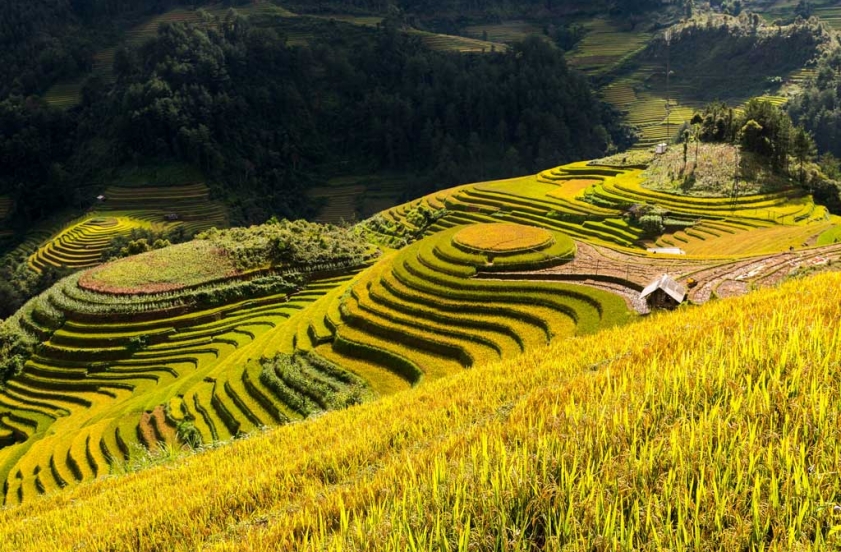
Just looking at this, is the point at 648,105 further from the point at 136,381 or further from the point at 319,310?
the point at 136,381

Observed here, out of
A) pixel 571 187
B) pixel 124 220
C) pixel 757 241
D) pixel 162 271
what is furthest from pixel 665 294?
pixel 124 220

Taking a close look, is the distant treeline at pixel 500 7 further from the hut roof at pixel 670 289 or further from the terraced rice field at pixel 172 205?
the hut roof at pixel 670 289

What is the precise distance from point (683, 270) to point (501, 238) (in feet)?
34.4

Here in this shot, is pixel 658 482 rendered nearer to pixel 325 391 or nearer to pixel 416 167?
pixel 325 391

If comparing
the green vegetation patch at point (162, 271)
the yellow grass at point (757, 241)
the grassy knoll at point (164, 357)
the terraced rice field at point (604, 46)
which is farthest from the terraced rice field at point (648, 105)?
the green vegetation patch at point (162, 271)

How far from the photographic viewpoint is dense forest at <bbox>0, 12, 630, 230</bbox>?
83.1 metres

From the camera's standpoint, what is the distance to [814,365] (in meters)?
5.38

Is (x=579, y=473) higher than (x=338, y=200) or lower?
higher

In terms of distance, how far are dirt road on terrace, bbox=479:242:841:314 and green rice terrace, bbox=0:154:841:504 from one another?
0.12m

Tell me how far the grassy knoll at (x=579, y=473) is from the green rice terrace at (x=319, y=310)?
35.0 feet

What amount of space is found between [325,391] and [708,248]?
97.1 feet

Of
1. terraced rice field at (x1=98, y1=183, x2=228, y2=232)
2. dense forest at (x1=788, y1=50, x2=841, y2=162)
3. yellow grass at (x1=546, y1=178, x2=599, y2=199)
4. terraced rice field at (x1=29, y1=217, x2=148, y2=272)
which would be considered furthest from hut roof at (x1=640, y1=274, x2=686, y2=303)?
dense forest at (x1=788, y1=50, x2=841, y2=162)

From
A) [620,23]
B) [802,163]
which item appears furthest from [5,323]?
[620,23]

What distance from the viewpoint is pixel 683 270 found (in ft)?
77.3
